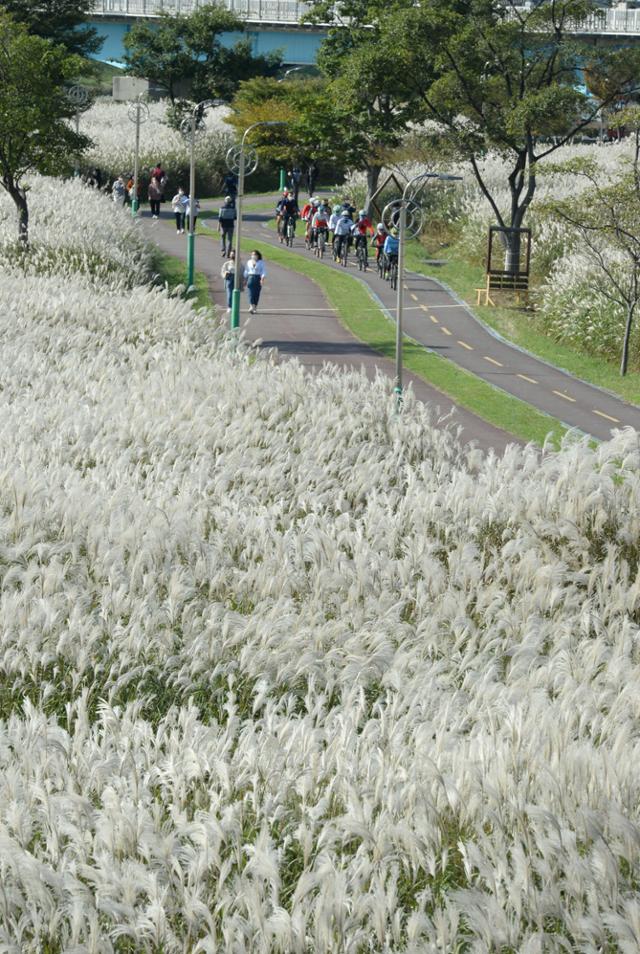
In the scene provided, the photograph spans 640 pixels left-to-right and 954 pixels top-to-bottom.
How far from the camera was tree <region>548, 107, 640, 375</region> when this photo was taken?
3600 centimetres

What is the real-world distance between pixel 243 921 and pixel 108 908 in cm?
56

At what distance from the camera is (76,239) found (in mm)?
38312

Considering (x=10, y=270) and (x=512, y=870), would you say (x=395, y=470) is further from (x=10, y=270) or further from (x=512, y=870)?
(x=10, y=270)

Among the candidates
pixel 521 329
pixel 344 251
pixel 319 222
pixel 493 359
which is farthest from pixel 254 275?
pixel 319 222

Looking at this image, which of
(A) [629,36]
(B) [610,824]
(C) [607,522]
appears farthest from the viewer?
(A) [629,36]

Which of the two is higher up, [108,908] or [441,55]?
[441,55]

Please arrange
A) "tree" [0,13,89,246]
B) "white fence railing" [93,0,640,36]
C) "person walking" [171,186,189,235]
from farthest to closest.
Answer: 1. "white fence railing" [93,0,640,36]
2. "person walking" [171,186,189,235]
3. "tree" [0,13,89,246]

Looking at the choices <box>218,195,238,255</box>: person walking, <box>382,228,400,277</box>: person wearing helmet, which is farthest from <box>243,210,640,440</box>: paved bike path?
<box>218,195,238,255</box>: person walking

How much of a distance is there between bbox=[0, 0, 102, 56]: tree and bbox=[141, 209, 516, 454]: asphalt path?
88.9 ft

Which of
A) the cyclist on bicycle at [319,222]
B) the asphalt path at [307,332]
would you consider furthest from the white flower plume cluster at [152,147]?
the asphalt path at [307,332]

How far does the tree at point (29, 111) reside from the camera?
39.5 metres

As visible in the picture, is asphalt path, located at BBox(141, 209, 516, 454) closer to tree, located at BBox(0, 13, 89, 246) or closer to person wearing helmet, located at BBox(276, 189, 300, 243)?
person wearing helmet, located at BBox(276, 189, 300, 243)

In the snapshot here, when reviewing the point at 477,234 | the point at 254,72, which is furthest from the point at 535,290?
the point at 254,72

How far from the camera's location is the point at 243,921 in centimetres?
524
